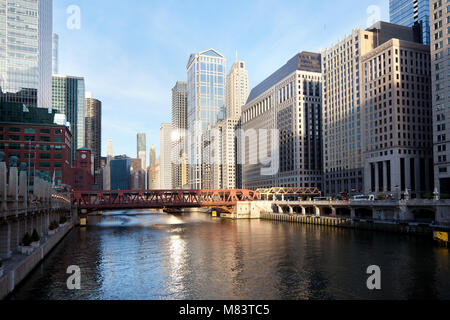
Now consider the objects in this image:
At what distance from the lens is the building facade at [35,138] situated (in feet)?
450

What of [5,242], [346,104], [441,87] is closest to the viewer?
[5,242]

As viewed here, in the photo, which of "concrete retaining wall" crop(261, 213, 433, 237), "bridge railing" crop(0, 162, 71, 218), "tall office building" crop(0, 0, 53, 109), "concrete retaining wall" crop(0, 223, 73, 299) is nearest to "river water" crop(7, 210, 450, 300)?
"concrete retaining wall" crop(0, 223, 73, 299)

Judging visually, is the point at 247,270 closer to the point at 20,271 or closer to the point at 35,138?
the point at 20,271

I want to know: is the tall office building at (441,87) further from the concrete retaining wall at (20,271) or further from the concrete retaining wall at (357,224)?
the concrete retaining wall at (20,271)

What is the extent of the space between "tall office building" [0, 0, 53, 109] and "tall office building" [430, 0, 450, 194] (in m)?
142

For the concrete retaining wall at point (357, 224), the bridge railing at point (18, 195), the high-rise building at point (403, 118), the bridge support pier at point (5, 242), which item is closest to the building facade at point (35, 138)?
the bridge railing at point (18, 195)

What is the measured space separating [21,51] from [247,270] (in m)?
143

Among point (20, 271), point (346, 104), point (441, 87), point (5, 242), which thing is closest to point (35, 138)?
point (5, 242)

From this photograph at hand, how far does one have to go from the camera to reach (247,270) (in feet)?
164

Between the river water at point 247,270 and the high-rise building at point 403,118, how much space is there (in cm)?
7095

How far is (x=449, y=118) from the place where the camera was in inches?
4441
